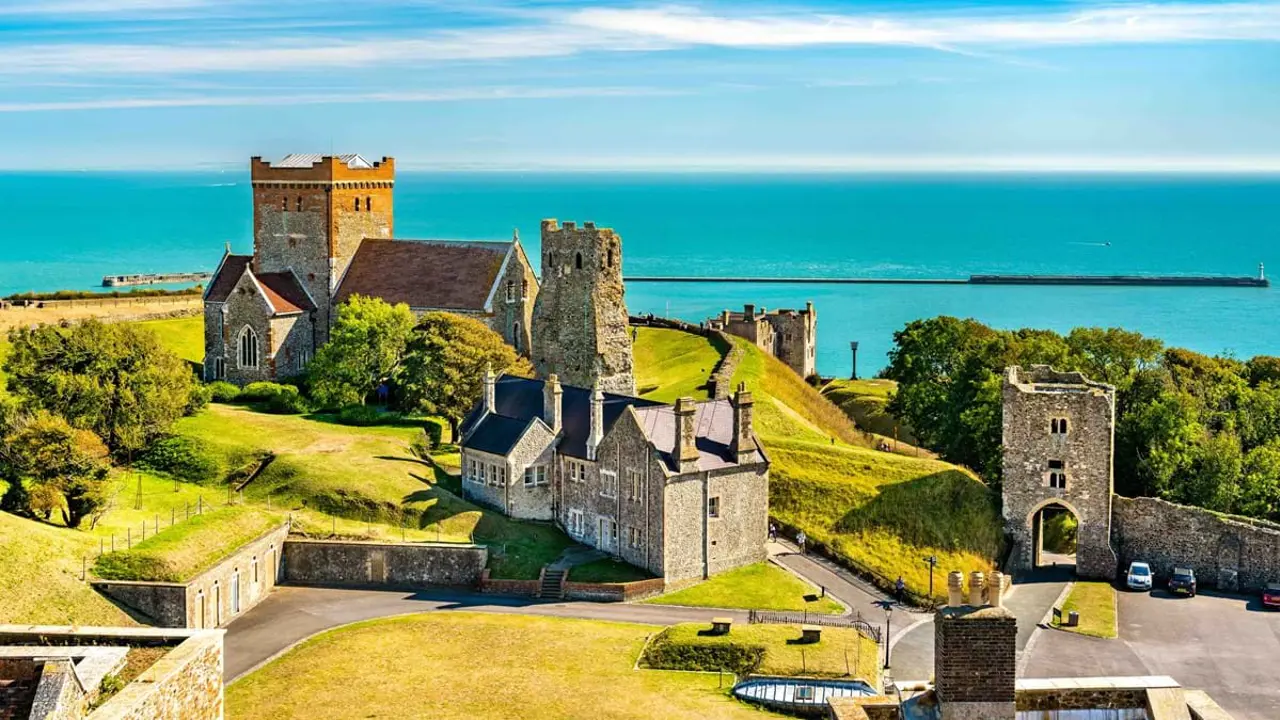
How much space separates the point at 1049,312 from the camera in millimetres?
182125

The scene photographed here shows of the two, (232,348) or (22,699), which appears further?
(232,348)

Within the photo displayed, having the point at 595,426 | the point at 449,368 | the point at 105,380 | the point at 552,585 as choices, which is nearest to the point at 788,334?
the point at 449,368

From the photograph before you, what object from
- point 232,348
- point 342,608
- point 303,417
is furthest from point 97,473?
point 232,348

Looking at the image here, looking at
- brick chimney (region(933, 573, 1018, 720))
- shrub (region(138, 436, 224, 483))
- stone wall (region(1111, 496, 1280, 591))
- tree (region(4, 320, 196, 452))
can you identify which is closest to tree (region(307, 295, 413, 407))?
tree (region(4, 320, 196, 452))

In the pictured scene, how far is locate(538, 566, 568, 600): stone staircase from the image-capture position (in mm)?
52375

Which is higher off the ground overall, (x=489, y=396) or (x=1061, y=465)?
(x=489, y=396)

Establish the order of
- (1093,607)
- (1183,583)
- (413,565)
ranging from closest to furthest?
(1093,607) → (413,565) → (1183,583)

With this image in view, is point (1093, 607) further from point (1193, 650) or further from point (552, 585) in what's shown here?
point (552, 585)

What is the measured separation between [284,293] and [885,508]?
37721 millimetres

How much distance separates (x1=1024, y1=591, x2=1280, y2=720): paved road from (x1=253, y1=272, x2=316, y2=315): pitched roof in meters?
45.6

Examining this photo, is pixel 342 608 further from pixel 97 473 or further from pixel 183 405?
pixel 183 405

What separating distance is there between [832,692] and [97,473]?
27660 millimetres

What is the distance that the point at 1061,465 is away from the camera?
190ft

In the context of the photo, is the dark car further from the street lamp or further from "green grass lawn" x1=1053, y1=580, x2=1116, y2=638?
the street lamp
